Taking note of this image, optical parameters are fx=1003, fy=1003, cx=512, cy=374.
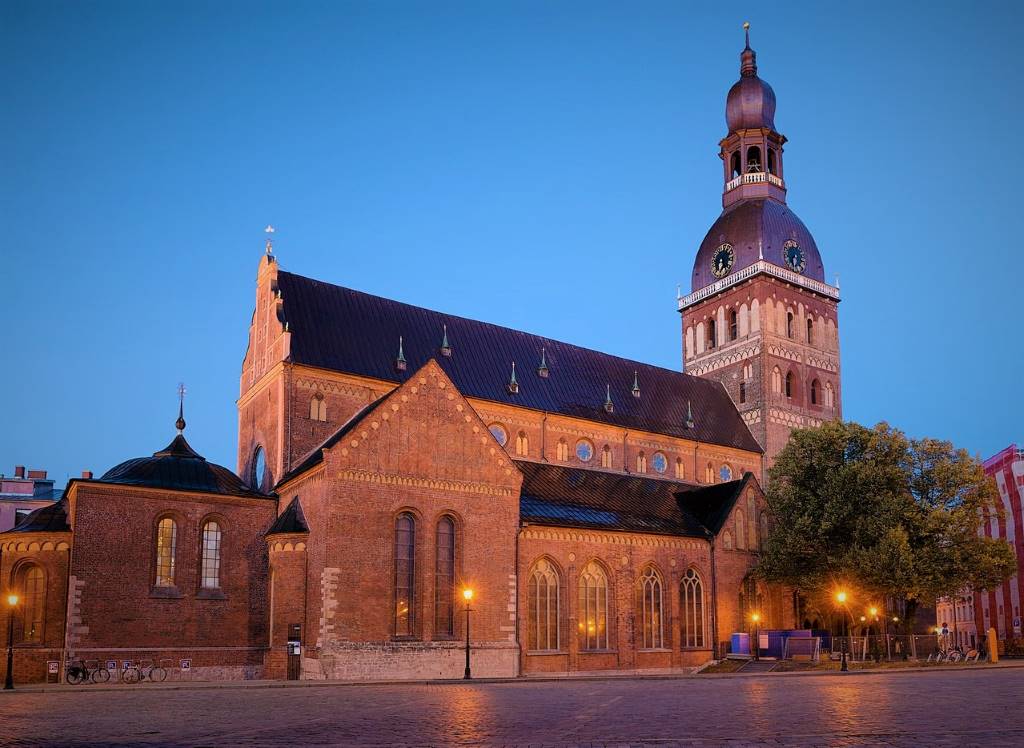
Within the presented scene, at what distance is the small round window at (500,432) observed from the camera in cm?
5562

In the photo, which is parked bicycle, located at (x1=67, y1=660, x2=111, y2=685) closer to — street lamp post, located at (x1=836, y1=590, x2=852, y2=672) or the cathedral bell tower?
street lamp post, located at (x1=836, y1=590, x2=852, y2=672)

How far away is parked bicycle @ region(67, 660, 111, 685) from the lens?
38.8 metres

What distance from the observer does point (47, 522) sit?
4212 centimetres

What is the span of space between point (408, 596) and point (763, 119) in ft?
167

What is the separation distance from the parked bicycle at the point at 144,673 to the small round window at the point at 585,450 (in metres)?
26.8

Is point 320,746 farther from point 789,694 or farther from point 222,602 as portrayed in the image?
point 222,602

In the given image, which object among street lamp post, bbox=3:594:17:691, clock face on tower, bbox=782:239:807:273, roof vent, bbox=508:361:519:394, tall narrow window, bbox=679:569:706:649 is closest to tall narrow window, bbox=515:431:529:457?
roof vent, bbox=508:361:519:394

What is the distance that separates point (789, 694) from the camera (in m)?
28.4

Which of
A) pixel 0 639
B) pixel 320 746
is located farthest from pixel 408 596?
pixel 320 746

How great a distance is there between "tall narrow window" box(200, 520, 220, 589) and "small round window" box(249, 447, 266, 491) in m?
5.54

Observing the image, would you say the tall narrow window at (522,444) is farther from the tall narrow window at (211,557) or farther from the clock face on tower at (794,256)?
the clock face on tower at (794,256)

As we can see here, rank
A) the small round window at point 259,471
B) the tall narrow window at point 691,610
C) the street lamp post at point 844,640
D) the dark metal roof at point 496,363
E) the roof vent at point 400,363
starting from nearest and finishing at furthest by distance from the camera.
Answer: the street lamp post at point 844,640 → the small round window at point 259,471 → the dark metal roof at point 496,363 → the tall narrow window at point 691,610 → the roof vent at point 400,363

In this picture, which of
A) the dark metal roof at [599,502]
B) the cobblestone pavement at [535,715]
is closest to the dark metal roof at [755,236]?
the dark metal roof at [599,502]

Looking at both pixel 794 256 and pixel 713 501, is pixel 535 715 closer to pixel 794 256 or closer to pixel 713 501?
pixel 713 501
